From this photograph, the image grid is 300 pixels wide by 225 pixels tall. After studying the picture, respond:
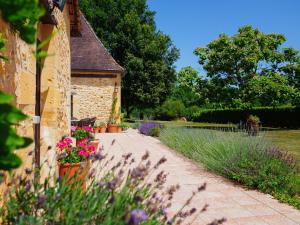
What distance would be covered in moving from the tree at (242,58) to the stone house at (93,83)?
7.09 metres

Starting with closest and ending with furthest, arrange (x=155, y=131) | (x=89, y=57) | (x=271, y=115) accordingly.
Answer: (x=155, y=131)
(x=89, y=57)
(x=271, y=115)

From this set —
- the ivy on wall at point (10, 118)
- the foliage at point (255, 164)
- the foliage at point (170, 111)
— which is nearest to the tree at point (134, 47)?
the foliage at point (170, 111)

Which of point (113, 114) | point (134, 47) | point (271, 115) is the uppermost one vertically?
point (134, 47)

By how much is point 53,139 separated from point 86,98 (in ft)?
44.7

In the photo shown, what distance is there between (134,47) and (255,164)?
22994mm

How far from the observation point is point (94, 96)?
19.4 m

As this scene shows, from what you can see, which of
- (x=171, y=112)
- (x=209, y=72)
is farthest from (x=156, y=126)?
(x=171, y=112)

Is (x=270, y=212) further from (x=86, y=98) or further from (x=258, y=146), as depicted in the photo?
(x=86, y=98)

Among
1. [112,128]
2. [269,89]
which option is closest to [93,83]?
[112,128]

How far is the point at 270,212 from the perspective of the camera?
4.42 metres

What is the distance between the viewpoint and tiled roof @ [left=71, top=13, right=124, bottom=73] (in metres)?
19.0

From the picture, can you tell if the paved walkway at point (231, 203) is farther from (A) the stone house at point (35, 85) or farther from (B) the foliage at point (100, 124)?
(B) the foliage at point (100, 124)

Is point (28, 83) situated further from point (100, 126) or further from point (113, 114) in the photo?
point (113, 114)

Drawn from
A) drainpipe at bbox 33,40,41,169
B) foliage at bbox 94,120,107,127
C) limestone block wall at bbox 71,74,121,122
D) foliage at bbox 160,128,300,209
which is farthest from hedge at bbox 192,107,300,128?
drainpipe at bbox 33,40,41,169
